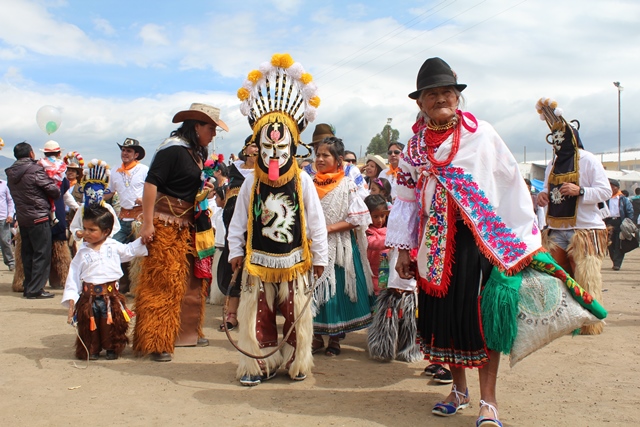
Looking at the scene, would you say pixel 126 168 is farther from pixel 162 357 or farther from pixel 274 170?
pixel 274 170

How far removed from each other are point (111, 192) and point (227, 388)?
5.19 m

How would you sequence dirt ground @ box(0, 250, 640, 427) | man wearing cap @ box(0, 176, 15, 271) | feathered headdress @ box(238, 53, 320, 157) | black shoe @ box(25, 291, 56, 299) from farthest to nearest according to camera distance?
man wearing cap @ box(0, 176, 15, 271), black shoe @ box(25, 291, 56, 299), feathered headdress @ box(238, 53, 320, 157), dirt ground @ box(0, 250, 640, 427)

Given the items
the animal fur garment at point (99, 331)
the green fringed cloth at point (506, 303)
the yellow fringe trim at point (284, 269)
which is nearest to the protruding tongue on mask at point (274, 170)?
the yellow fringe trim at point (284, 269)

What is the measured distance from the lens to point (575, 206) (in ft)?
21.6

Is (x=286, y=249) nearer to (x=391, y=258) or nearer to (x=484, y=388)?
(x=391, y=258)

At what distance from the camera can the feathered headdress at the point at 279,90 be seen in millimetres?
4824

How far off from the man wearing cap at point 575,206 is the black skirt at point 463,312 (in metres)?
3.30

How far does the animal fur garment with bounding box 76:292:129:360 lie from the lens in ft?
17.6

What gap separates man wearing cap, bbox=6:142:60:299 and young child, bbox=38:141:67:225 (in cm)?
11

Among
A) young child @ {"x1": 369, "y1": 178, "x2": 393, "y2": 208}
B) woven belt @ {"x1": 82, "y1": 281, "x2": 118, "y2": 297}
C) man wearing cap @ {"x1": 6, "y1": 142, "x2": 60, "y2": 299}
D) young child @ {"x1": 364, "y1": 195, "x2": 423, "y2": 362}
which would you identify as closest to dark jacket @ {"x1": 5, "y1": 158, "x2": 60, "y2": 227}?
man wearing cap @ {"x1": 6, "y1": 142, "x2": 60, "y2": 299}

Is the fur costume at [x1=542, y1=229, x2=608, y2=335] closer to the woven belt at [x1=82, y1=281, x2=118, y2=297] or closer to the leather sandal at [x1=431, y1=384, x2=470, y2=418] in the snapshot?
the leather sandal at [x1=431, y1=384, x2=470, y2=418]

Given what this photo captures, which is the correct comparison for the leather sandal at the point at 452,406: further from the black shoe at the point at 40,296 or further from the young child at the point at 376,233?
the black shoe at the point at 40,296

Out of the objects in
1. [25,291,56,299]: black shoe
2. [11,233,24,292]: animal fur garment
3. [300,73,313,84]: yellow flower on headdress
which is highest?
[300,73,313,84]: yellow flower on headdress

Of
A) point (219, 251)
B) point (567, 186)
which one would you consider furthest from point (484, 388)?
point (219, 251)
